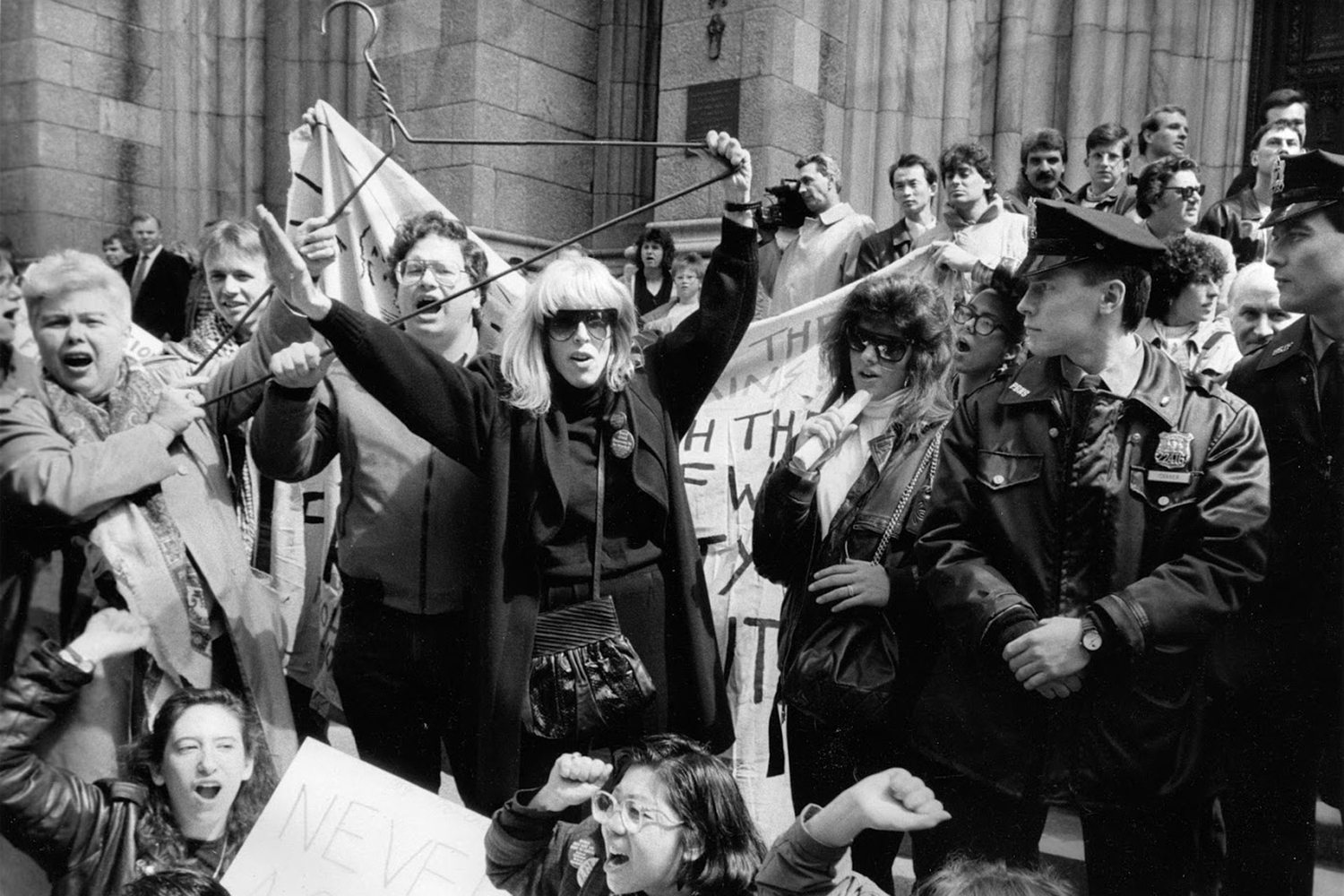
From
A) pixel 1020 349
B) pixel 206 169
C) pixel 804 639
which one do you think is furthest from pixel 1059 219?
pixel 206 169

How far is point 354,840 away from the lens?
3.23 m

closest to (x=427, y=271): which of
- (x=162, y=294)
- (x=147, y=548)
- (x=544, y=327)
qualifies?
(x=544, y=327)

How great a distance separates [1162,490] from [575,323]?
4.38 ft

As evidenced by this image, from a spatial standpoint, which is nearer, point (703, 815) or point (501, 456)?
point (703, 815)

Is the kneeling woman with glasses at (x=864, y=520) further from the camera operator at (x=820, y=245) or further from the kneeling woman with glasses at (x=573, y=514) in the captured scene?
the camera operator at (x=820, y=245)

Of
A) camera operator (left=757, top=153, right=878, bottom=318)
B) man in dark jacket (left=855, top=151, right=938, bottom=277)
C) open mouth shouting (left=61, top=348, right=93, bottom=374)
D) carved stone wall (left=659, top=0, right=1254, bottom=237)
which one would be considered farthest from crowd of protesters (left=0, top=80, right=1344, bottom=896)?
carved stone wall (left=659, top=0, right=1254, bottom=237)

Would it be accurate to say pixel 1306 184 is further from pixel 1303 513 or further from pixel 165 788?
pixel 165 788

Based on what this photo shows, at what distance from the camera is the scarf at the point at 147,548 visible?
10.7 ft

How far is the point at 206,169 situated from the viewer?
10406mm

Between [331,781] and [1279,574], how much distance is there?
223 cm

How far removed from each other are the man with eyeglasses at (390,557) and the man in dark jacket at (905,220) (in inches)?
111

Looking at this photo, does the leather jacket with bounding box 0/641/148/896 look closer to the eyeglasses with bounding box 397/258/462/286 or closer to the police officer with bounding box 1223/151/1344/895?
the eyeglasses with bounding box 397/258/462/286

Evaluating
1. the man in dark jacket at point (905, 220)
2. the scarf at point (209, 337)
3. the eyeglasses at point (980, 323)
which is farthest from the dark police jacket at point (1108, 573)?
the man in dark jacket at point (905, 220)

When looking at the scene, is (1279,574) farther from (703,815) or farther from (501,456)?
(501,456)
